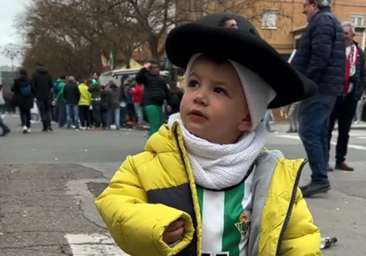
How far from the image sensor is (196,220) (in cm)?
200

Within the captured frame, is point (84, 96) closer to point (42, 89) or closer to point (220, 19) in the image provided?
point (42, 89)

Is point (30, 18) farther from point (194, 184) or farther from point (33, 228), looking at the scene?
point (194, 184)

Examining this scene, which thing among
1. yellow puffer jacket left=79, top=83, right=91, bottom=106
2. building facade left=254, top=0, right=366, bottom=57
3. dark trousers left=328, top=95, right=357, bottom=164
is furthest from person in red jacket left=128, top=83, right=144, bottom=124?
building facade left=254, top=0, right=366, bottom=57

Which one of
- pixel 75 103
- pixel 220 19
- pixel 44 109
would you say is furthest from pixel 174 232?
pixel 75 103

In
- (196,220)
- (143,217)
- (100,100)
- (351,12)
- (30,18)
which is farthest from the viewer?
(351,12)

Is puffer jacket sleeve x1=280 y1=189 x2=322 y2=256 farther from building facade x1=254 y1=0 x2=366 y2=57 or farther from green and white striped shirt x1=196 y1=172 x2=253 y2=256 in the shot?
building facade x1=254 y1=0 x2=366 y2=57

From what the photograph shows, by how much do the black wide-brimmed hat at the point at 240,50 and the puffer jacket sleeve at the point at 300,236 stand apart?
368mm

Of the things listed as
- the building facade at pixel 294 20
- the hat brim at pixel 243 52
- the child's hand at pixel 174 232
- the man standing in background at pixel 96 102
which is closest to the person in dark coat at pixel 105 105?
the man standing in background at pixel 96 102

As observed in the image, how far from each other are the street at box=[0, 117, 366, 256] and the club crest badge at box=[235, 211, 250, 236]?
2252mm

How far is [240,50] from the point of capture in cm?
198

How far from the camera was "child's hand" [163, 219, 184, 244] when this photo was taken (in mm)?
1834

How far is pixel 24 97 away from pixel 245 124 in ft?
46.2

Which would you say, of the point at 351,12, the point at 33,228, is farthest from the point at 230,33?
the point at 351,12

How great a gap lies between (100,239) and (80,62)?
5218cm
